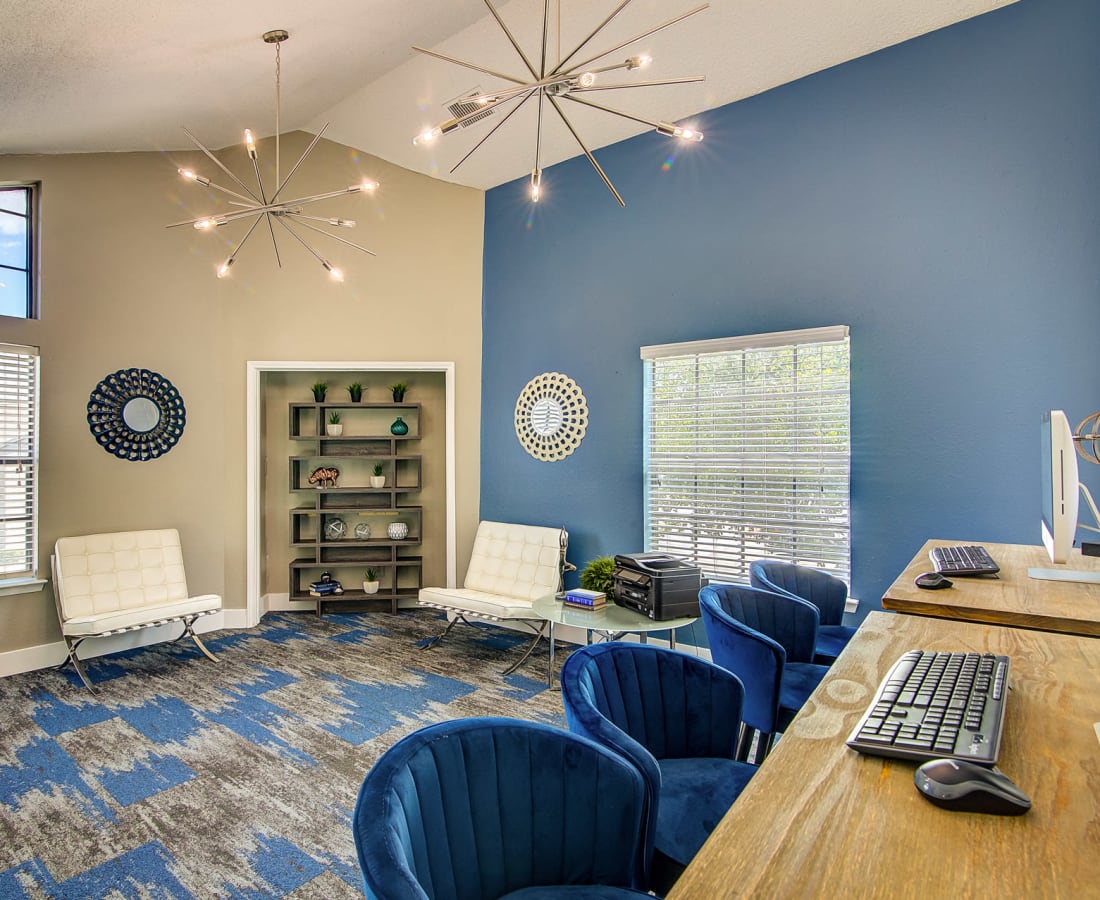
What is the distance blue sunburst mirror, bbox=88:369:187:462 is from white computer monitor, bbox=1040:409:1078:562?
5131 mm

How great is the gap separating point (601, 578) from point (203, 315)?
3.56m

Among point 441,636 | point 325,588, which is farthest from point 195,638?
point 441,636

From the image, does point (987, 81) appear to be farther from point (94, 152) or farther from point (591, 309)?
point (94, 152)

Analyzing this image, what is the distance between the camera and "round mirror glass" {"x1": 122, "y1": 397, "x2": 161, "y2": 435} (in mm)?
4641

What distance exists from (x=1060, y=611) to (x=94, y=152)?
5768mm

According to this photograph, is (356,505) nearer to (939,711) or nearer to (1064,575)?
(1064,575)

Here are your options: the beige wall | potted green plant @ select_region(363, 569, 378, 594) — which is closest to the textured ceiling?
the beige wall

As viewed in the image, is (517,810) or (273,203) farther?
(273,203)

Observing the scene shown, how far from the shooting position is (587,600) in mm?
3730

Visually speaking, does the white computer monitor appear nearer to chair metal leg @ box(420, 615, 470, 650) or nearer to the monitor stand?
the monitor stand

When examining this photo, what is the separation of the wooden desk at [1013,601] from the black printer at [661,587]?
4.65 ft

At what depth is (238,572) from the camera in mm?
5172

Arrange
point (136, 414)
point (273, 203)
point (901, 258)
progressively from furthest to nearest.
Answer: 1. point (136, 414)
2. point (273, 203)
3. point (901, 258)

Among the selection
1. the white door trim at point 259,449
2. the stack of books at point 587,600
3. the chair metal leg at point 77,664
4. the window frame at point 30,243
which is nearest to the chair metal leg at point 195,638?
the chair metal leg at point 77,664
